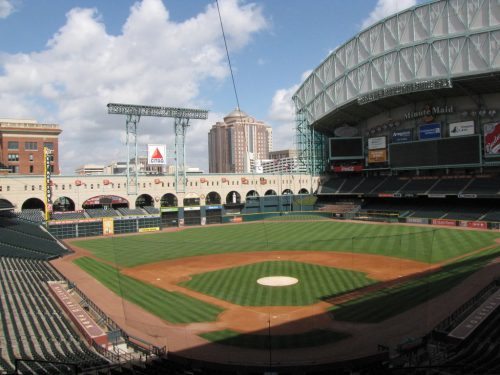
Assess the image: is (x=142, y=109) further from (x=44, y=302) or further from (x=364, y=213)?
(x=44, y=302)

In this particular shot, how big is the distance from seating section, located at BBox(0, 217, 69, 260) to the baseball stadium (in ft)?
0.96

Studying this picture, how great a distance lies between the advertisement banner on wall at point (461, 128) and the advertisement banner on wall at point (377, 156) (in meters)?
11.2

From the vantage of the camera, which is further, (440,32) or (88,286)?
(440,32)

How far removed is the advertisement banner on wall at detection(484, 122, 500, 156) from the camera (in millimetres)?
55406

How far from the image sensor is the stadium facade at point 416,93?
53.0 meters

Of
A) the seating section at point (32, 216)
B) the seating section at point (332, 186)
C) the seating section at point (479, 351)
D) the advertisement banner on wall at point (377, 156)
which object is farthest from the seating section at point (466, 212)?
the seating section at point (32, 216)

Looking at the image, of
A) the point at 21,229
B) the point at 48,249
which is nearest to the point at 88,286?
the point at 48,249

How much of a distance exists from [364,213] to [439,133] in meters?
16.0

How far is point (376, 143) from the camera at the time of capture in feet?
230

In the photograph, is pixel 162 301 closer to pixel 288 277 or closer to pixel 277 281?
pixel 277 281

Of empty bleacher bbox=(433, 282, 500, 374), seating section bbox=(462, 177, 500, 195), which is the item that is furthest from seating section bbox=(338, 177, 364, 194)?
empty bleacher bbox=(433, 282, 500, 374)

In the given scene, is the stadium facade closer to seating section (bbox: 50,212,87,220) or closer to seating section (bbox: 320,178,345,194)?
seating section (bbox: 320,178,345,194)

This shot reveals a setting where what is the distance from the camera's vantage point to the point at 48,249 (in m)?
42.9

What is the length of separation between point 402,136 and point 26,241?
53335 mm
